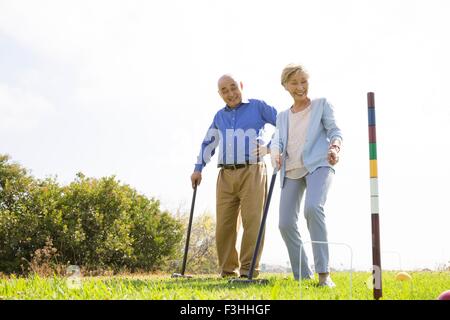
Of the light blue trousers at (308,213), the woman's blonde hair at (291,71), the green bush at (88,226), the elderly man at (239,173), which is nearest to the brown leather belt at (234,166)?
the elderly man at (239,173)

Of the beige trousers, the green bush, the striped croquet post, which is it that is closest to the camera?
the striped croquet post

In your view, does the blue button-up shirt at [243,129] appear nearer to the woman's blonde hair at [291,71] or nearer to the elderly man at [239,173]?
the elderly man at [239,173]

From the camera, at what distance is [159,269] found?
12.5m

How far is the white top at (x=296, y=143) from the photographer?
486 centimetres

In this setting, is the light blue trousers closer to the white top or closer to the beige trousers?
the white top

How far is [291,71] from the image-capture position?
471 cm

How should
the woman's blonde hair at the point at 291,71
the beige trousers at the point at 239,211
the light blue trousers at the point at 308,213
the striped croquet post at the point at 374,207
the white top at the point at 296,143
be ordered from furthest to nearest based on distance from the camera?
the beige trousers at the point at 239,211 < the white top at the point at 296,143 < the woman's blonde hair at the point at 291,71 < the light blue trousers at the point at 308,213 < the striped croquet post at the point at 374,207

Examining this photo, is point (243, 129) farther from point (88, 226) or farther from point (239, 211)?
point (88, 226)

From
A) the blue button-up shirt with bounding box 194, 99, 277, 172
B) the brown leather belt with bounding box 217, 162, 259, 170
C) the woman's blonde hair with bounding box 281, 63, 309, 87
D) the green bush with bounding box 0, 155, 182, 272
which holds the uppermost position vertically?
the woman's blonde hair with bounding box 281, 63, 309, 87

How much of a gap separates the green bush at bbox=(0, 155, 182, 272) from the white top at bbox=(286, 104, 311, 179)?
782 centimetres

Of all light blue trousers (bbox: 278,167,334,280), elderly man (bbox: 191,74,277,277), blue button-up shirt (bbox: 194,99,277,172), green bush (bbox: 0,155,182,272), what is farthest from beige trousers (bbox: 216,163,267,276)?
green bush (bbox: 0,155,182,272)

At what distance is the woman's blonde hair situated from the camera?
15.4ft
